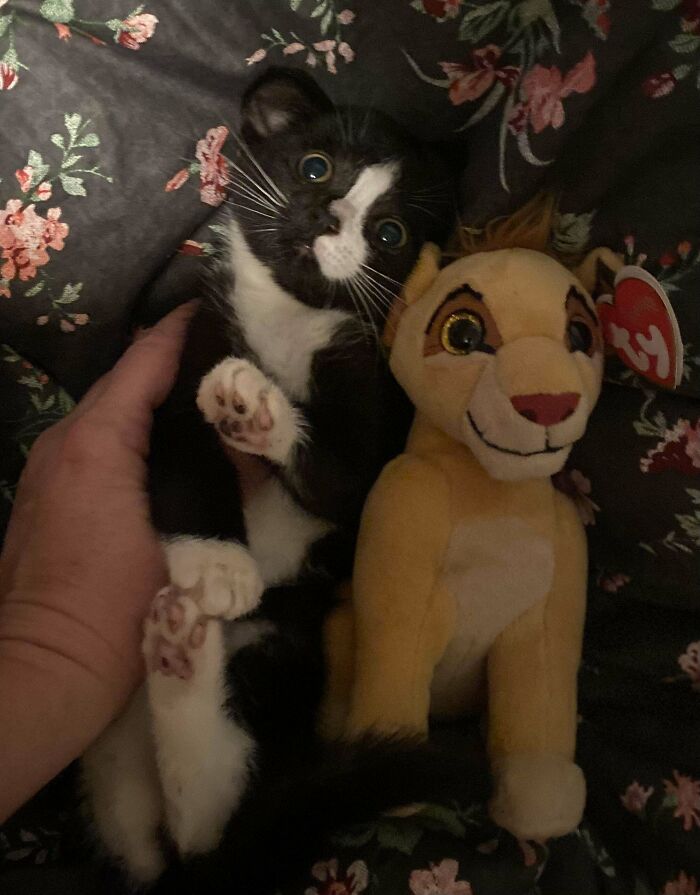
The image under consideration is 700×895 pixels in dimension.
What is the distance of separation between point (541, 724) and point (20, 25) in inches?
41.4

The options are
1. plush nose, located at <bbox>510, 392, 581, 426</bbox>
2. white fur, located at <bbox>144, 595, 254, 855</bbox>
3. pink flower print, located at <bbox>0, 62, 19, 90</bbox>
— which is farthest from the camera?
pink flower print, located at <bbox>0, 62, 19, 90</bbox>

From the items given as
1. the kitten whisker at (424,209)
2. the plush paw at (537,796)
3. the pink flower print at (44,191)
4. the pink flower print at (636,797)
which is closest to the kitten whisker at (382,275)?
the kitten whisker at (424,209)

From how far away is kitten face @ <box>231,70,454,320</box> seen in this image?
906 mm

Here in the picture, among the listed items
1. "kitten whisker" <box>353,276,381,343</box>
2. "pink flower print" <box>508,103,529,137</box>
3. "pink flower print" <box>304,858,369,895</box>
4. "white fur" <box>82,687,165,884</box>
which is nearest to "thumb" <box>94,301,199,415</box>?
"kitten whisker" <box>353,276,381,343</box>

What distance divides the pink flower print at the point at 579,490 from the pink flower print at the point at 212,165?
2.00ft

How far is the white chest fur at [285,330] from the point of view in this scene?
0.99m

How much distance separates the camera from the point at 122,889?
0.86 m

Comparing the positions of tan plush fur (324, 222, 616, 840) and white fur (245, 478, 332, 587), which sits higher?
tan plush fur (324, 222, 616, 840)

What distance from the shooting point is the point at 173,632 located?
2.67 feet

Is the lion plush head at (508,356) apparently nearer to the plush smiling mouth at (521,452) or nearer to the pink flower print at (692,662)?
the plush smiling mouth at (521,452)

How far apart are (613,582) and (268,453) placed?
486 mm

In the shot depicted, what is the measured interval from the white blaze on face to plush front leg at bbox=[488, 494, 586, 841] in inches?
15.8

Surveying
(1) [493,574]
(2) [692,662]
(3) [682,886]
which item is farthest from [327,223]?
(3) [682,886]

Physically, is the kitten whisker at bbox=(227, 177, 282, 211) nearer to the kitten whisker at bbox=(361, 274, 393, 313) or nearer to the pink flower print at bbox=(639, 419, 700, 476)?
the kitten whisker at bbox=(361, 274, 393, 313)
